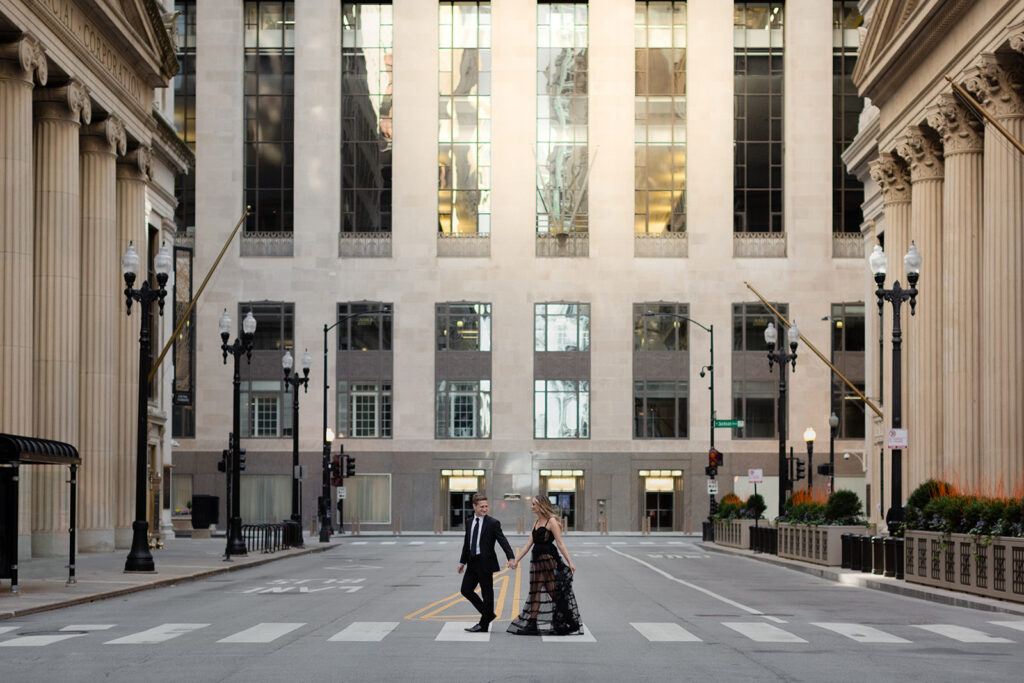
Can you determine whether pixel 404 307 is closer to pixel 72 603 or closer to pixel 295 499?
pixel 295 499

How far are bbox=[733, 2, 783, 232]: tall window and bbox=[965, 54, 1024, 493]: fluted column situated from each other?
45136 mm

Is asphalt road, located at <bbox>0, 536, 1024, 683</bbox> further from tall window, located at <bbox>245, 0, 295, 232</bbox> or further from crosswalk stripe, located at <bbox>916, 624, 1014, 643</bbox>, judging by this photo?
tall window, located at <bbox>245, 0, 295, 232</bbox>

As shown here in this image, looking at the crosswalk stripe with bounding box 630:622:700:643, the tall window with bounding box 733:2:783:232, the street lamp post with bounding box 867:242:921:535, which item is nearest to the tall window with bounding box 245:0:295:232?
the tall window with bounding box 733:2:783:232

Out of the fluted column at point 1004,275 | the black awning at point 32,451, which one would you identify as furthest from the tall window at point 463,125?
the black awning at point 32,451

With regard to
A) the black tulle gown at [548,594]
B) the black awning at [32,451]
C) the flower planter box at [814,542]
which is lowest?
the flower planter box at [814,542]

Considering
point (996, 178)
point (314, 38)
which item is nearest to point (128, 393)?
point (996, 178)

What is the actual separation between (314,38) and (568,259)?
63.6 ft

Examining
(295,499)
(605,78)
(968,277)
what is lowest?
(295,499)

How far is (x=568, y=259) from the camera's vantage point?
267ft

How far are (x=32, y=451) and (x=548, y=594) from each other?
A: 11114mm

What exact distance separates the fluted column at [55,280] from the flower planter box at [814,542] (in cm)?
2024

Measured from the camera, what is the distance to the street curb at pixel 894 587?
23122 mm

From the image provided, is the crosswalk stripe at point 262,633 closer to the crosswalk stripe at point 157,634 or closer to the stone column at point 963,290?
the crosswalk stripe at point 157,634

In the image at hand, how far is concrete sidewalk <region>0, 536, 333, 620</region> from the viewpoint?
23.2 m
